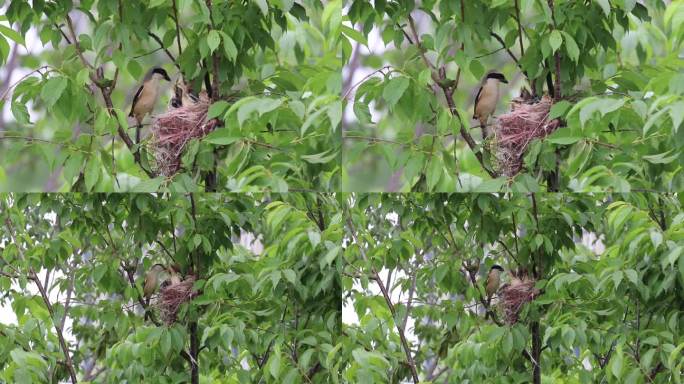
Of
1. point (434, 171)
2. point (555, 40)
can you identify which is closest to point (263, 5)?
point (434, 171)

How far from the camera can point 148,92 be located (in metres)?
3.03

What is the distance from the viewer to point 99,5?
3004mm

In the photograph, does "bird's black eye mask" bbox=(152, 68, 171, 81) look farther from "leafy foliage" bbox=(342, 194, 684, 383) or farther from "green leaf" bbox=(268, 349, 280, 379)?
"green leaf" bbox=(268, 349, 280, 379)

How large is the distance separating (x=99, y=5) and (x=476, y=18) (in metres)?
1.11

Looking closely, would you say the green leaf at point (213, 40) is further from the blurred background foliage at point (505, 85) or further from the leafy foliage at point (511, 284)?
the leafy foliage at point (511, 284)

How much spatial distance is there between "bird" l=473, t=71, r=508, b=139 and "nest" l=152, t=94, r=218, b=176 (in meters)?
0.78

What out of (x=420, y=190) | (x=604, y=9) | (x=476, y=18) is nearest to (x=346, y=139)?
(x=420, y=190)

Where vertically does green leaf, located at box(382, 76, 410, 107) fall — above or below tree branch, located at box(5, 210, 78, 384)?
above

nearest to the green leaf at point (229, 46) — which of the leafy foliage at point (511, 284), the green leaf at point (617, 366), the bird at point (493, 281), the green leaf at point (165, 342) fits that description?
the leafy foliage at point (511, 284)

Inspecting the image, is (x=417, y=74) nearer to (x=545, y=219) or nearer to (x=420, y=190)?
(x=420, y=190)

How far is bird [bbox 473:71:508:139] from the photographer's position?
3.00 m

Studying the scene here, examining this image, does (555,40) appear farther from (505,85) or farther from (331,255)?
(331,255)

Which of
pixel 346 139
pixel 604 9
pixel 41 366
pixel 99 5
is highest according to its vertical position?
pixel 99 5

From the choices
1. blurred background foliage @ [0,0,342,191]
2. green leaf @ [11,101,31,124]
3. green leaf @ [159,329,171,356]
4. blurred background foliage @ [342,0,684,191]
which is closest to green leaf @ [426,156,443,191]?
blurred background foliage @ [342,0,684,191]
